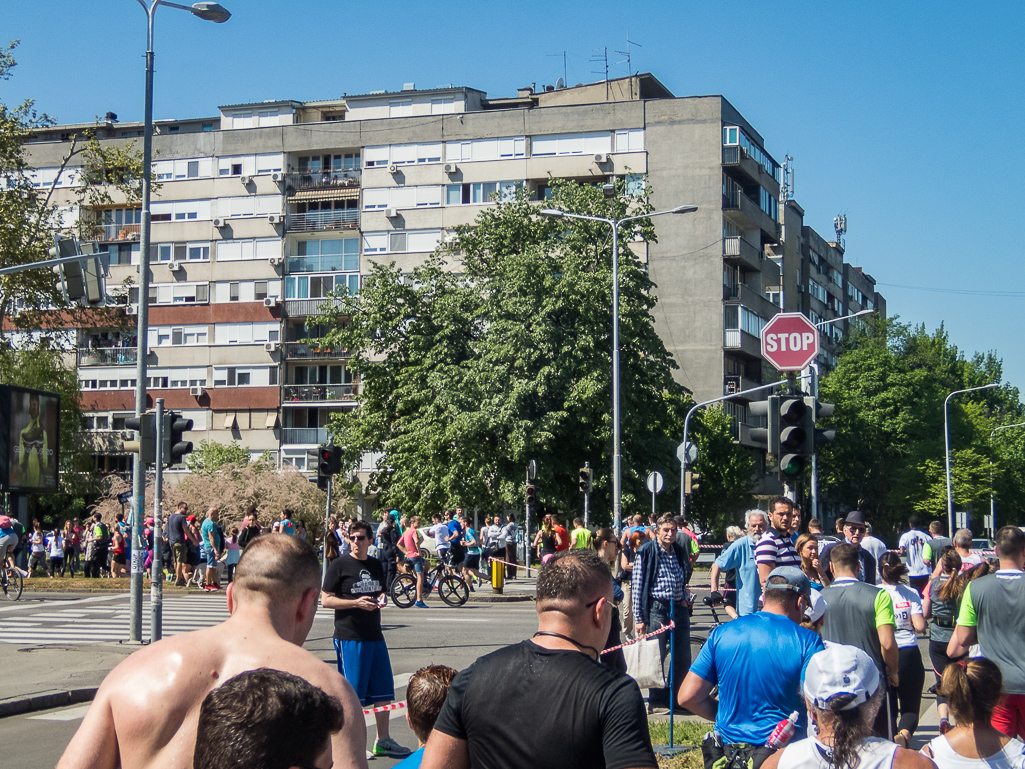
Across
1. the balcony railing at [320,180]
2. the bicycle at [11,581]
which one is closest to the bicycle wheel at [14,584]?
the bicycle at [11,581]

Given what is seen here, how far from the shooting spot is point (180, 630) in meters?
18.8

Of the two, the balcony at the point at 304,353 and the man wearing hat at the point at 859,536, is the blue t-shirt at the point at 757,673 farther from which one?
the balcony at the point at 304,353

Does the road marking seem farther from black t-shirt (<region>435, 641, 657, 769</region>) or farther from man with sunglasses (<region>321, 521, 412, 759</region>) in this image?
black t-shirt (<region>435, 641, 657, 769</region>)

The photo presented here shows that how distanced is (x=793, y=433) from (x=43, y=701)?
7.87 m

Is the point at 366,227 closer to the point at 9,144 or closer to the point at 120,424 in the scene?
the point at 120,424

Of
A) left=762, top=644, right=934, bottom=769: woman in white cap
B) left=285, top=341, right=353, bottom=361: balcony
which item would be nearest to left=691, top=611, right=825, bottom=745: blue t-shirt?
left=762, top=644, right=934, bottom=769: woman in white cap

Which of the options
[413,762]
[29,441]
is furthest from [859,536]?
[29,441]

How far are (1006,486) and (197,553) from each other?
54252mm

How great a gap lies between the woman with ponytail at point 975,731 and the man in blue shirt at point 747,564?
4125 millimetres

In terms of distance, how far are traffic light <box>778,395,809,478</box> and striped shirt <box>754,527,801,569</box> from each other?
313 centimetres

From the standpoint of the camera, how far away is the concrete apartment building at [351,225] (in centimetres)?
6203

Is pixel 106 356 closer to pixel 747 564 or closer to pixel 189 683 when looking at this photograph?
pixel 747 564

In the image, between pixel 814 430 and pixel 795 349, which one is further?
pixel 795 349

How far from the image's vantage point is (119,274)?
6919 cm
